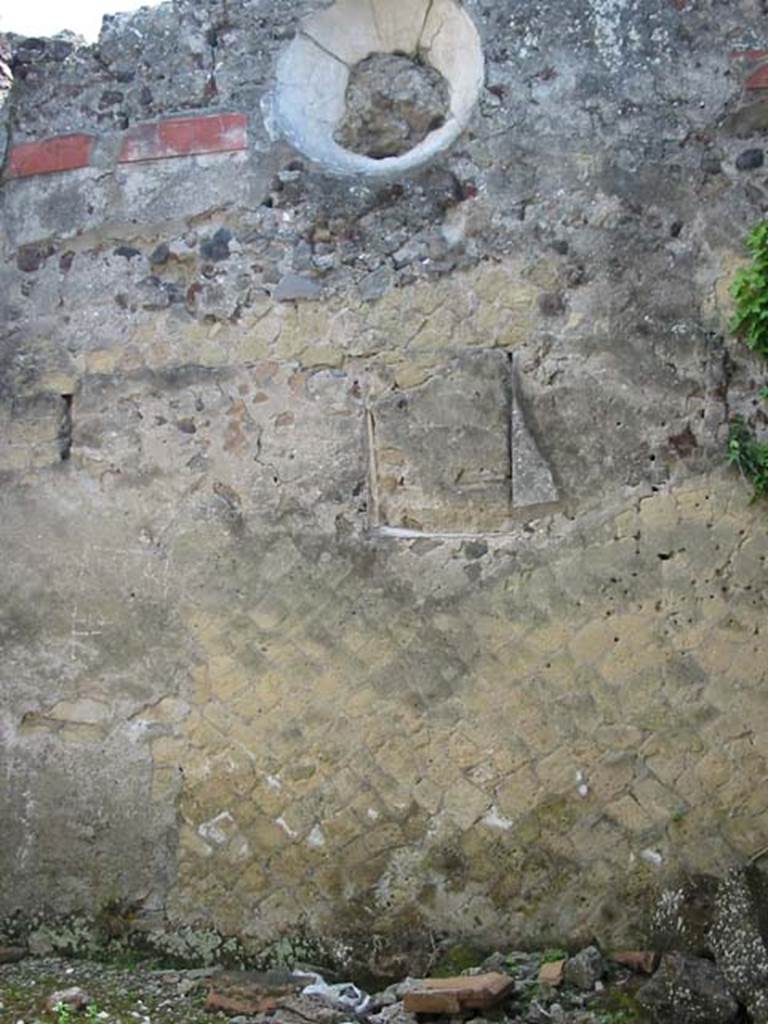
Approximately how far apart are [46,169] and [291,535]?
1.85 metres

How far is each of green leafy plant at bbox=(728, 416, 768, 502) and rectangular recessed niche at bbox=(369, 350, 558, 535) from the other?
64cm

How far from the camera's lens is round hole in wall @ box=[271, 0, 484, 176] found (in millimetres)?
5781

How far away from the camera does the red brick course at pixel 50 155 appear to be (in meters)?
6.03

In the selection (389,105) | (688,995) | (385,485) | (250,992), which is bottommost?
(250,992)

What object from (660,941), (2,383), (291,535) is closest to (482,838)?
(660,941)

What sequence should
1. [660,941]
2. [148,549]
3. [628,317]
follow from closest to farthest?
[660,941]
[628,317]
[148,549]

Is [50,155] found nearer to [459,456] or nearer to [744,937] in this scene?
[459,456]

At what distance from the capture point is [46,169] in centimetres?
607

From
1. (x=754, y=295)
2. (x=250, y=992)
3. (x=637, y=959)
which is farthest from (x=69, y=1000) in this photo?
(x=754, y=295)

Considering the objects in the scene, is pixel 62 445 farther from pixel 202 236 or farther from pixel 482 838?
pixel 482 838

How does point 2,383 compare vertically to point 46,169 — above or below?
below

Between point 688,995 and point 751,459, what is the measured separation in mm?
1813

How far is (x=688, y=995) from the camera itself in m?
4.56

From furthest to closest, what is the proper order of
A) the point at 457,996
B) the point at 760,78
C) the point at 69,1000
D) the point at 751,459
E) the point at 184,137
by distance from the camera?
1. the point at 184,137
2. the point at 760,78
3. the point at 751,459
4. the point at 69,1000
5. the point at 457,996
